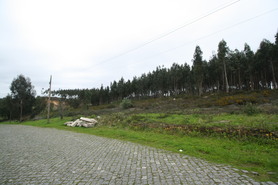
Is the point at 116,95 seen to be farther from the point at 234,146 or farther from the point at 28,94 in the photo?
the point at 234,146

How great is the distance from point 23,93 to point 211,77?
7282cm

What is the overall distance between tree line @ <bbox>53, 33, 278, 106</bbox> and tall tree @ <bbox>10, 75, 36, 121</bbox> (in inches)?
342

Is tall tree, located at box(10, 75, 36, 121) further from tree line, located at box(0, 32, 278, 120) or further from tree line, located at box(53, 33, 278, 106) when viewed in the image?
tree line, located at box(53, 33, 278, 106)

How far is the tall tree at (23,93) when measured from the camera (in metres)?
42.1

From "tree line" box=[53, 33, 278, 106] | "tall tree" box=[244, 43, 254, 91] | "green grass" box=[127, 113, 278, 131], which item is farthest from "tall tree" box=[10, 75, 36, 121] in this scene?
"tall tree" box=[244, 43, 254, 91]

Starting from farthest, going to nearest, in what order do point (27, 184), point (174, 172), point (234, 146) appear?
point (234, 146)
point (174, 172)
point (27, 184)

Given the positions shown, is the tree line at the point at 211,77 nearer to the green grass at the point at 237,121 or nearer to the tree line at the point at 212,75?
the tree line at the point at 212,75

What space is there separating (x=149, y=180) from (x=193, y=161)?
221 cm

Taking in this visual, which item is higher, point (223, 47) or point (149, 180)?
point (223, 47)

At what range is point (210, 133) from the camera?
9.23 metres

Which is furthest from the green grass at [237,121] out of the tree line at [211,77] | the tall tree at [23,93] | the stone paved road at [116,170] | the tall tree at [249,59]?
the tall tree at [23,93]

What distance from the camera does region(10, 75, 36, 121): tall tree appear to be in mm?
42125

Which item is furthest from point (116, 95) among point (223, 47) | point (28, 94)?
point (223, 47)

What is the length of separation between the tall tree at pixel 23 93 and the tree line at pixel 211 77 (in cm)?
868
